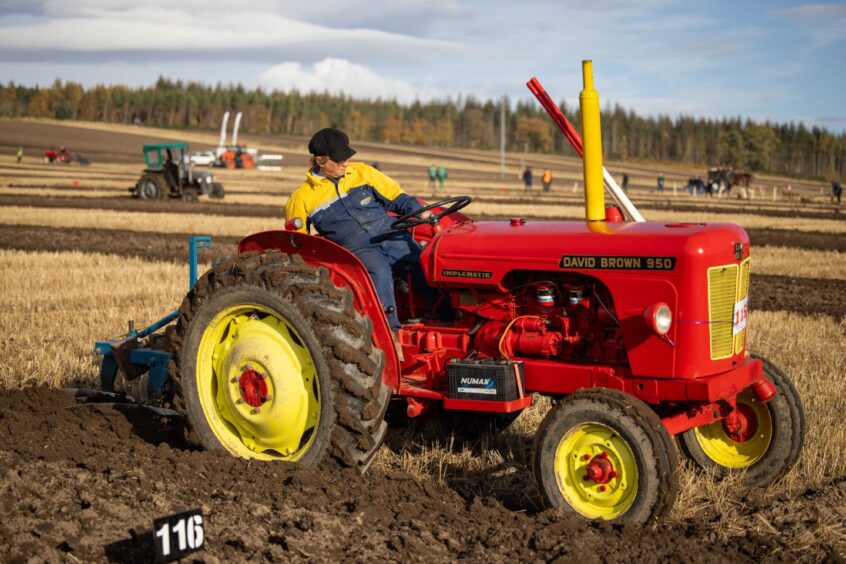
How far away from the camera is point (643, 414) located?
13.5 feet

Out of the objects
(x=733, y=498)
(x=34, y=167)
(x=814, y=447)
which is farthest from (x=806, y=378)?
(x=34, y=167)

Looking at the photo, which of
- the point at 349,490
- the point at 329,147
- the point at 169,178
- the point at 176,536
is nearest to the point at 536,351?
the point at 349,490

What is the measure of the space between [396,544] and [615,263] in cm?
164

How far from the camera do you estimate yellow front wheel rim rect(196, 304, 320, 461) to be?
477 centimetres

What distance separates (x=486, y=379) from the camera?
4.66 m

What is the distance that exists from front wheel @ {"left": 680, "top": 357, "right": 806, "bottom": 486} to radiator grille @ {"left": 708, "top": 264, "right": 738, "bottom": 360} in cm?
64

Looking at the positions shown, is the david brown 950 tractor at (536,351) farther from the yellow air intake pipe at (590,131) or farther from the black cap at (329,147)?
the black cap at (329,147)

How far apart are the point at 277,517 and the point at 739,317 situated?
2403mm

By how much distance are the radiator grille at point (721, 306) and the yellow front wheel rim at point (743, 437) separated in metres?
0.70

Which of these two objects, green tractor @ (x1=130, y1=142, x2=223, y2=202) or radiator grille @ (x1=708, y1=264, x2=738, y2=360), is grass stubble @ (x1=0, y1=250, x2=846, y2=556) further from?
green tractor @ (x1=130, y1=142, x2=223, y2=202)

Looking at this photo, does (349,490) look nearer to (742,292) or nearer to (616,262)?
(616,262)

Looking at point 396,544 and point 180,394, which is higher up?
point 180,394

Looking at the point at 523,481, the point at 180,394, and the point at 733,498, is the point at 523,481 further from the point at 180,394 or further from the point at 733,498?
the point at 180,394

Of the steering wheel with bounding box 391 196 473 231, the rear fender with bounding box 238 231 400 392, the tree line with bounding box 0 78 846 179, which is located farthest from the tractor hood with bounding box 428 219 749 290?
the tree line with bounding box 0 78 846 179
